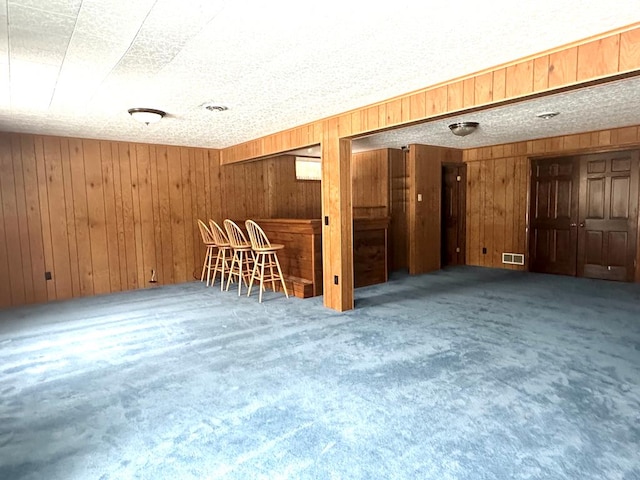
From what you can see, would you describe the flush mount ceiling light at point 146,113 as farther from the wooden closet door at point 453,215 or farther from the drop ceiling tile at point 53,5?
the wooden closet door at point 453,215

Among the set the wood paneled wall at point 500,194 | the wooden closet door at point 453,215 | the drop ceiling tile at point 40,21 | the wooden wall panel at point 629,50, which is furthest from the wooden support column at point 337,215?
the wood paneled wall at point 500,194

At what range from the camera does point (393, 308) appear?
13.9 ft

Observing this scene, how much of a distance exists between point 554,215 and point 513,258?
959 mm

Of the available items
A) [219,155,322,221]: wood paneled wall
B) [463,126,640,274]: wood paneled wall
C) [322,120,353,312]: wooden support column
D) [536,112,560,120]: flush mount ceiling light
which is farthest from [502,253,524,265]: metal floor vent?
[322,120,353,312]: wooden support column

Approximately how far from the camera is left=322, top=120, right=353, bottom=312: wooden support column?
4109mm

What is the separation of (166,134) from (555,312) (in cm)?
499

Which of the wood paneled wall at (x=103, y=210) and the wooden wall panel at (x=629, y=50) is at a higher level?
the wooden wall panel at (x=629, y=50)

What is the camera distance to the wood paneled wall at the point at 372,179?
6.79m

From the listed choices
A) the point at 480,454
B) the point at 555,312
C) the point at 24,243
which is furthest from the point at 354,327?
the point at 24,243

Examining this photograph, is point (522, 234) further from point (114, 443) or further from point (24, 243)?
point (24, 243)

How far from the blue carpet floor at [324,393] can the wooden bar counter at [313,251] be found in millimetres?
780

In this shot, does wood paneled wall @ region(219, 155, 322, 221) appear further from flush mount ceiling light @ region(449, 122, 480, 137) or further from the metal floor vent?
the metal floor vent

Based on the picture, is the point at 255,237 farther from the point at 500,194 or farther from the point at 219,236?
the point at 500,194

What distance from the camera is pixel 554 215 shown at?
6.11 metres
